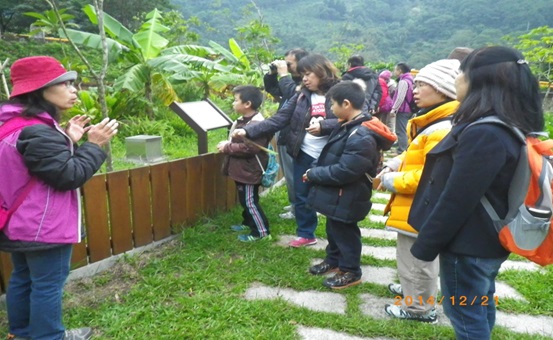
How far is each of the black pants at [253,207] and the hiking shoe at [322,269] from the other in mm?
767

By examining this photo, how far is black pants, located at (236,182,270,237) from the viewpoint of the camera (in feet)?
13.2

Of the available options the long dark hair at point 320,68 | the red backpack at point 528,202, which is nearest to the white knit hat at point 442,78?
the red backpack at point 528,202

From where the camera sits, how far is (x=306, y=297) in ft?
10.3

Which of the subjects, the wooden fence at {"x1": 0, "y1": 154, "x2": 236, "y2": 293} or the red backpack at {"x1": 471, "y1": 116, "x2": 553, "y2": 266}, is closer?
the red backpack at {"x1": 471, "y1": 116, "x2": 553, "y2": 266}

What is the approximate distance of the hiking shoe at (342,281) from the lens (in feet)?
10.6

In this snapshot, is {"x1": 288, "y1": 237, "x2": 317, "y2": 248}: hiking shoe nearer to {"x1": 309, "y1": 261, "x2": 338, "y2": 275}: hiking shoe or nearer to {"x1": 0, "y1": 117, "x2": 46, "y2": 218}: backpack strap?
{"x1": 309, "y1": 261, "x2": 338, "y2": 275}: hiking shoe

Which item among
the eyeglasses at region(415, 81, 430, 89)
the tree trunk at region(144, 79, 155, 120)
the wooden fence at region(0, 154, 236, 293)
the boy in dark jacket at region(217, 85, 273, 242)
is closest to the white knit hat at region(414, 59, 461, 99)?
the eyeglasses at region(415, 81, 430, 89)

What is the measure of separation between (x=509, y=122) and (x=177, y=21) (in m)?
12.1

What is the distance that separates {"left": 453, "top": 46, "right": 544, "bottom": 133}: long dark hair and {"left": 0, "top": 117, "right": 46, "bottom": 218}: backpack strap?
6.75ft

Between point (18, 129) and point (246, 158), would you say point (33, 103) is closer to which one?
point (18, 129)

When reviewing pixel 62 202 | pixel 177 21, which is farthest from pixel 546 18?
pixel 62 202

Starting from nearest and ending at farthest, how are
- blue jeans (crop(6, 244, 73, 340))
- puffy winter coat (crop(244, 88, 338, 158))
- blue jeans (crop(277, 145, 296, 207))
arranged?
blue jeans (crop(6, 244, 73, 340))
puffy winter coat (crop(244, 88, 338, 158))
blue jeans (crop(277, 145, 296, 207))

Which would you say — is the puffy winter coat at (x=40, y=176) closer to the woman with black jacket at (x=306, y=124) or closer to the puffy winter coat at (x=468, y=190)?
the puffy winter coat at (x=468, y=190)

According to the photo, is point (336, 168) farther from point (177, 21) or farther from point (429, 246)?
point (177, 21)
